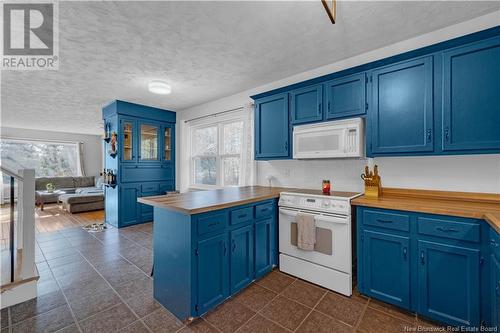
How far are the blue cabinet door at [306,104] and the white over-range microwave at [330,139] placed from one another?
0.34 ft

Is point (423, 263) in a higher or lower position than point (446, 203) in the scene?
lower

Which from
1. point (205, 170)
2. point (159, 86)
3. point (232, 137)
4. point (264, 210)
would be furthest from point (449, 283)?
point (205, 170)

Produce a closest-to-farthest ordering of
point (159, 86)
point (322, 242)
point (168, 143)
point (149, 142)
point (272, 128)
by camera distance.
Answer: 1. point (322, 242)
2. point (272, 128)
3. point (159, 86)
4. point (149, 142)
5. point (168, 143)

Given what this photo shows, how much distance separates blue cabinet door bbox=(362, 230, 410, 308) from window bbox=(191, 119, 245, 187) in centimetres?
215

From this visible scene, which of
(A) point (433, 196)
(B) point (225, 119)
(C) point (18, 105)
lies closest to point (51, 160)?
(C) point (18, 105)

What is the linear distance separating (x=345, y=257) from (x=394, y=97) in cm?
163

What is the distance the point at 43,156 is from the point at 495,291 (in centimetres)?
1080

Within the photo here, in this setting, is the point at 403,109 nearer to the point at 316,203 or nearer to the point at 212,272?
the point at 316,203

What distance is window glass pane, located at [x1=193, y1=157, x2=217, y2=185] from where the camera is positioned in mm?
4496

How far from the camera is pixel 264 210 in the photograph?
2.39 metres

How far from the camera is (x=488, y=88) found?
1695 millimetres

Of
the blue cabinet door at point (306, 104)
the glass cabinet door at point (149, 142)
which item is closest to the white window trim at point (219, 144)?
the glass cabinet door at point (149, 142)

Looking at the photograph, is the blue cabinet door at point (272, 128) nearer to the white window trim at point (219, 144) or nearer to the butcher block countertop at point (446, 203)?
the white window trim at point (219, 144)

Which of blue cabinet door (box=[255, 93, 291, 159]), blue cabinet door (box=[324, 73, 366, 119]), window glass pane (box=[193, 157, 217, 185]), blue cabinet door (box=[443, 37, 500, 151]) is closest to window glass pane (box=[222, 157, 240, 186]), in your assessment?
window glass pane (box=[193, 157, 217, 185])
